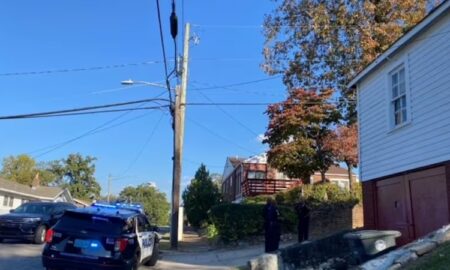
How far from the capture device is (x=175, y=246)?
851 inches

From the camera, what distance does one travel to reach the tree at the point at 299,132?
30.9 metres

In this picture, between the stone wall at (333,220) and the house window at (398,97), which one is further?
the stone wall at (333,220)

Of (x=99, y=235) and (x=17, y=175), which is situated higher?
(x=17, y=175)

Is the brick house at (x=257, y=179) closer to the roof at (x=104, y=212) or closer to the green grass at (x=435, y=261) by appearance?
the roof at (x=104, y=212)

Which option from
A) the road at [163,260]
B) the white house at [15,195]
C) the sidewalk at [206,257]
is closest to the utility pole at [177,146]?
the sidewalk at [206,257]

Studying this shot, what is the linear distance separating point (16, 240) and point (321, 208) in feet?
44.7

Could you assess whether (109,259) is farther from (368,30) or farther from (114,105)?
(368,30)

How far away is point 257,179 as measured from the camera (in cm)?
4053

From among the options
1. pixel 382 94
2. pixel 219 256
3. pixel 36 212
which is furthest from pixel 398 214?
pixel 36 212

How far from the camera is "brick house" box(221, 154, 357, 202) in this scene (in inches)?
1582

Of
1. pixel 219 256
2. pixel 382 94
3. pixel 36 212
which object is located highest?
pixel 382 94

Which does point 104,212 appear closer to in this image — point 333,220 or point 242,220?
point 242,220

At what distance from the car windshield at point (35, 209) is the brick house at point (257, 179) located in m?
18.4

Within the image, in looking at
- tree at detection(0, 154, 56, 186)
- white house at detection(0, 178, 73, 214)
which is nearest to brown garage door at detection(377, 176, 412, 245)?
white house at detection(0, 178, 73, 214)
